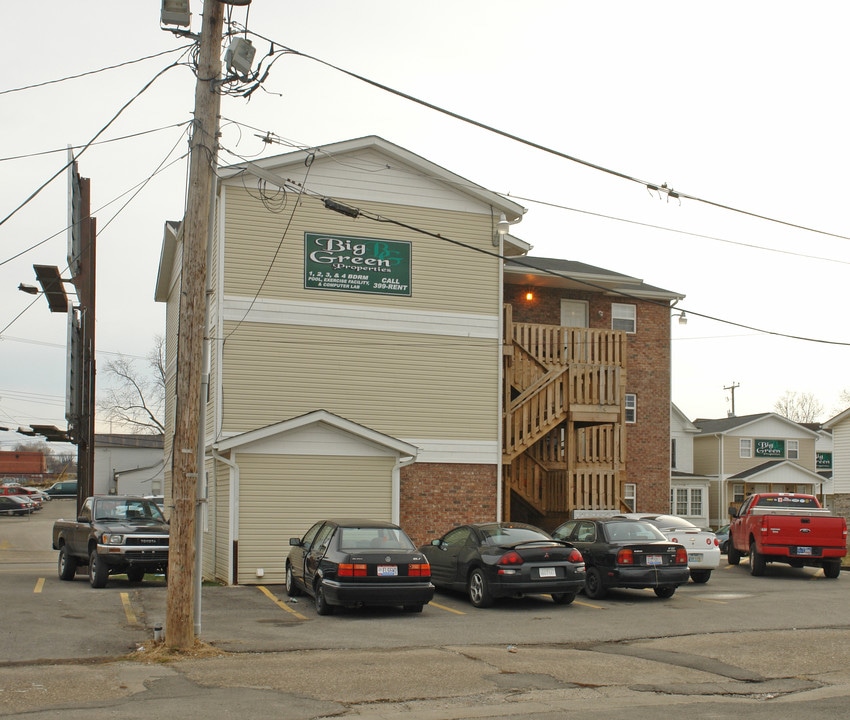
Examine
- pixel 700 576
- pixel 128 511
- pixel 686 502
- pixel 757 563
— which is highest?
pixel 128 511

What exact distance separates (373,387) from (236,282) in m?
3.82

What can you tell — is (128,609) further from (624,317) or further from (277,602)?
(624,317)

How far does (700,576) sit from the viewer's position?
1970 cm

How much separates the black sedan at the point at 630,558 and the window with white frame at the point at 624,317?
48.3ft

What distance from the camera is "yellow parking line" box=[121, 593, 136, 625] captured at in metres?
14.0

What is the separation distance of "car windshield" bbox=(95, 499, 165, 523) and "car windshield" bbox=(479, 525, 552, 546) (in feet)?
23.4

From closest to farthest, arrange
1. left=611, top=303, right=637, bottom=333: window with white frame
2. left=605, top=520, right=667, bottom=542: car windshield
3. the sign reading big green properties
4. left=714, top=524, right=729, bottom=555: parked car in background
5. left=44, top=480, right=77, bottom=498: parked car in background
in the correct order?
left=605, top=520, right=667, bottom=542: car windshield, the sign reading big green properties, left=611, top=303, right=637, bottom=333: window with white frame, left=714, top=524, right=729, bottom=555: parked car in background, left=44, top=480, right=77, bottom=498: parked car in background

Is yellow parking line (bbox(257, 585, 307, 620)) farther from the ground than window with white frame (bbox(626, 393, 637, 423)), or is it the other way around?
window with white frame (bbox(626, 393, 637, 423))

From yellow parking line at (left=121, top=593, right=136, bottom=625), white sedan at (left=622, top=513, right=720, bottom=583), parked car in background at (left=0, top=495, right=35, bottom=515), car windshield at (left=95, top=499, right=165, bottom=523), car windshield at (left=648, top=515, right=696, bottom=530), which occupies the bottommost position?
parked car in background at (left=0, top=495, right=35, bottom=515)

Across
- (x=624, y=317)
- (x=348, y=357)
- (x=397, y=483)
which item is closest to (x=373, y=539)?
(x=397, y=483)

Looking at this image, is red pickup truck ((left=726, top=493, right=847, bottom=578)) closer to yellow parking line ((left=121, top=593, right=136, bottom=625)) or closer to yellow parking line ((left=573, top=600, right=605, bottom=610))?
yellow parking line ((left=573, top=600, right=605, bottom=610))

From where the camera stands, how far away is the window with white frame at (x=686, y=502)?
46.1m

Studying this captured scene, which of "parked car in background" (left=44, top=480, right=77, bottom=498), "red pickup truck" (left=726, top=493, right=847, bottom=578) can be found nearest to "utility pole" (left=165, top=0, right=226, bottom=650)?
"red pickup truck" (left=726, top=493, right=847, bottom=578)

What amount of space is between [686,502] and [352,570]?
1386 inches
